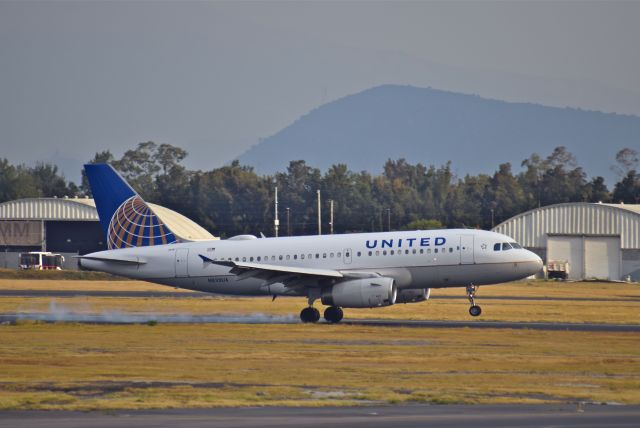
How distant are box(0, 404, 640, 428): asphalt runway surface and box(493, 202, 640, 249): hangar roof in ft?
272

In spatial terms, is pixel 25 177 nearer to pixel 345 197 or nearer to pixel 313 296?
pixel 345 197

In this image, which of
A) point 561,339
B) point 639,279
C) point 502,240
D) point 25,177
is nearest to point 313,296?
point 502,240

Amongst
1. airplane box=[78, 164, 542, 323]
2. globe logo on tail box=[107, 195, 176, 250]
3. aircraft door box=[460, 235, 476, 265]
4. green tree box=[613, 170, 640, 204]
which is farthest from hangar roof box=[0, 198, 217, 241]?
aircraft door box=[460, 235, 476, 265]

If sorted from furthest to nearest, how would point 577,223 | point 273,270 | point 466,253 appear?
point 577,223
point 466,253
point 273,270

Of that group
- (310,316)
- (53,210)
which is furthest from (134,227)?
(53,210)

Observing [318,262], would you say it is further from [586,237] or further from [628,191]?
[628,191]

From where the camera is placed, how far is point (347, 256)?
155 ft

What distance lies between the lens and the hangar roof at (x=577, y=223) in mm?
102812

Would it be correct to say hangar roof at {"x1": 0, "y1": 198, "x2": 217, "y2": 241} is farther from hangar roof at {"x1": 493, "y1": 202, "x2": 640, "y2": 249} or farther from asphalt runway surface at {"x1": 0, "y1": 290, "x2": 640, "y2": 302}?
asphalt runway surface at {"x1": 0, "y1": 290, "x2": 640, "y2": 302}

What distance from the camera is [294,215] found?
140250 mm

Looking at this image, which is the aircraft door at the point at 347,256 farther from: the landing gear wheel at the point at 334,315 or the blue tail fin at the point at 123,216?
the blue tail fin at the point at 123,216

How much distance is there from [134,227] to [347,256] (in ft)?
32.8

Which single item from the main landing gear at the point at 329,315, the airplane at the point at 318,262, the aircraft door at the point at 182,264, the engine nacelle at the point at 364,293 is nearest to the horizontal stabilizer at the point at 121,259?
the airplane at the point at 318,262

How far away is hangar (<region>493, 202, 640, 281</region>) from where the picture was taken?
101750mm
